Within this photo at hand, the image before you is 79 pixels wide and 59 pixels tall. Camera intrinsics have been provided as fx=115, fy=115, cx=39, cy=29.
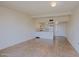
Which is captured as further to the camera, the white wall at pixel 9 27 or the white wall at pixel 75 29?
the white wall at pixel 9 27

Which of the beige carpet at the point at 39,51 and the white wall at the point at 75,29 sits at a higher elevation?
the white wall at the point at 75,29

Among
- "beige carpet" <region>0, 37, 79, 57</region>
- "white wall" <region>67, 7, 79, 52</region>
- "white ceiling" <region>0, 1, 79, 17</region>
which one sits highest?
"white ceiling" <region>0, 1, 79, 17</region>

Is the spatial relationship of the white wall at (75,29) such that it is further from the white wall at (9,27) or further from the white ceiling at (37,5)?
the white wall at (9,27)

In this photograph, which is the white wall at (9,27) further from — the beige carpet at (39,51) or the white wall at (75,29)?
the white wall at (75,29)

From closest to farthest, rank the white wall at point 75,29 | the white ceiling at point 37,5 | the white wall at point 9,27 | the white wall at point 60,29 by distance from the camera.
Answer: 1. the white ceiling at point 37,5
2. the white wall at point 75,29
3. the white wall at point 9,27
4. the white wall at point 60,29

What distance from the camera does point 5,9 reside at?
569 centimetres

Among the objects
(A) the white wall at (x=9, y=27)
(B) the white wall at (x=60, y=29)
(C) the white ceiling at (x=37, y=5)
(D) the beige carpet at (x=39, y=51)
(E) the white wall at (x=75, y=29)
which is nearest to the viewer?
(D) the beige carpet at (x=39, y=51)

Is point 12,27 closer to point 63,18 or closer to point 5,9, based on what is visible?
point 5,9

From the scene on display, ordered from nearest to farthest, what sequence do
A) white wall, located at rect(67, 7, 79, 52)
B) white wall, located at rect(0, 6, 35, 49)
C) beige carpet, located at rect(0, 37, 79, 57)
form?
beige carpet, located at rect(0, 37, 79, 57) → white wall, located at rect(67, 7, 79, 52) → white wall, located at rect(0, 6, 35, 49)

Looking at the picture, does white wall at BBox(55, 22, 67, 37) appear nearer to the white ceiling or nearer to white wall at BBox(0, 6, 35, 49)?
white wall at BBox(0, 6, 35, 49)

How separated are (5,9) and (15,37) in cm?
181

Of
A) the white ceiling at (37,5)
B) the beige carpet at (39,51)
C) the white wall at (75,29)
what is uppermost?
the white ceiling at (37,5)

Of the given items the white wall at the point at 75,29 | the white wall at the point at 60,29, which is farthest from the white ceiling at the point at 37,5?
the white wall at the point at 60,29

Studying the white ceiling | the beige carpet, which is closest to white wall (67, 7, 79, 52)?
the beige carpet
